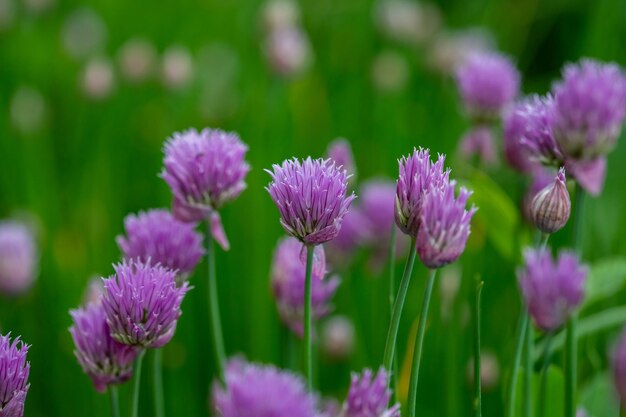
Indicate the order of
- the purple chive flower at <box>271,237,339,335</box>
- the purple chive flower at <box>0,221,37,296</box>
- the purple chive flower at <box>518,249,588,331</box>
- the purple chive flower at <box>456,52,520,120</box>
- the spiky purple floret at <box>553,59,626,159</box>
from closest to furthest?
the purple chive flower at <box>518,249,588,331</box>, the spiky purple floret at <box>553,59,626,159</box>, the purple chive flower at <box>271,237,339,335</box>, the purple chive flower at <box>456,52,520,120</box>, the purple chive flower at <box>0,221,37,296</box>

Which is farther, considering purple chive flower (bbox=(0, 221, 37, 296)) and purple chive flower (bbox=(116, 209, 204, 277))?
purple chive flower (bbox=(0, 221, 37, 296))

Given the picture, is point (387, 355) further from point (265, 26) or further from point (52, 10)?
point (52, 10)

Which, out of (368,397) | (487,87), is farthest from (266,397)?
(487,87)

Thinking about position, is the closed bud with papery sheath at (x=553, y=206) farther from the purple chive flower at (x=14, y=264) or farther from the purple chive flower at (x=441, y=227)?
the purple chive flower at (x=14, y=264)

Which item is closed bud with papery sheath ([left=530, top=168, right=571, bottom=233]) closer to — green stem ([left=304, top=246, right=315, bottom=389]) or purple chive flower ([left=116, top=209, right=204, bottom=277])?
green stem ([left=304, top=246, right=315, bottom=389])

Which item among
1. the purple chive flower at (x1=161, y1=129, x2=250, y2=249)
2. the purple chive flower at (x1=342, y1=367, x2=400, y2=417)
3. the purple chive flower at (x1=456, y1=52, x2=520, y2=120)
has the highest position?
the purple chive flower at (x1=456, y1=52, x2=520, y2=120)

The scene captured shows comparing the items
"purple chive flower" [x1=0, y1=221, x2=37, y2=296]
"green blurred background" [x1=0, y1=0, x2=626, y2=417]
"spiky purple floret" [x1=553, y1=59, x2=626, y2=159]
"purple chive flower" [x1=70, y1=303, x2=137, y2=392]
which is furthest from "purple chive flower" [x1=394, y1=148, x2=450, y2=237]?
"purple chive flower" [x1=0, y1=221, x2=37, y2=296]
